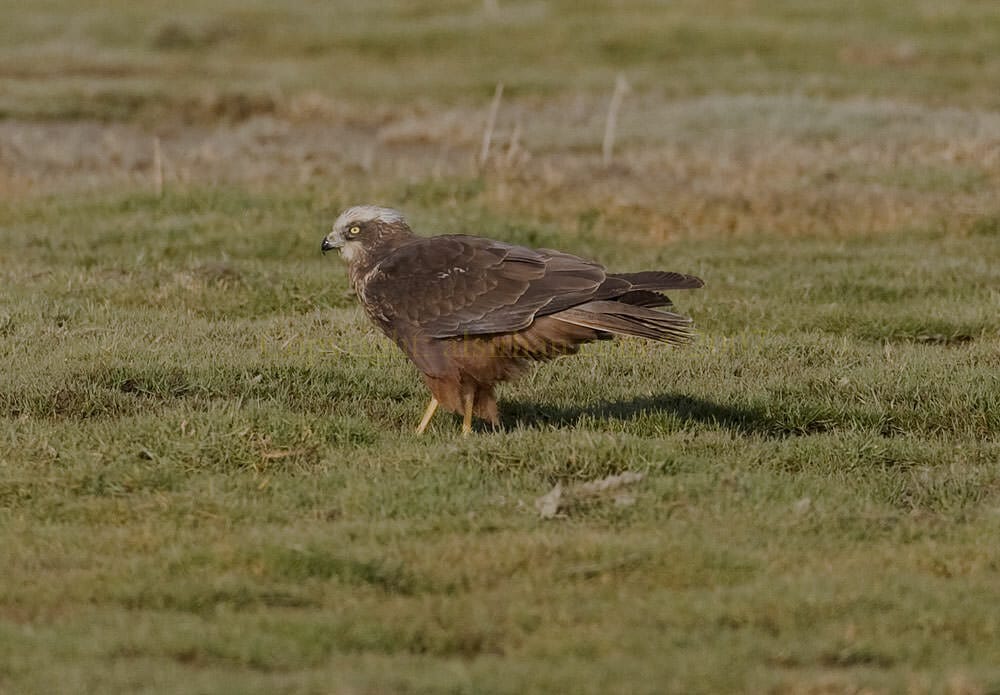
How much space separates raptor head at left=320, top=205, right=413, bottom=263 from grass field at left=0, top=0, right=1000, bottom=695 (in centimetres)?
105

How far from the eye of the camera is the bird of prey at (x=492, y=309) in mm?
9117

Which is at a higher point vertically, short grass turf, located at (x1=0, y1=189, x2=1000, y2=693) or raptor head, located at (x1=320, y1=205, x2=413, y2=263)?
raptor head, located at (x1=320, y1=205, x2=413, y2=263)

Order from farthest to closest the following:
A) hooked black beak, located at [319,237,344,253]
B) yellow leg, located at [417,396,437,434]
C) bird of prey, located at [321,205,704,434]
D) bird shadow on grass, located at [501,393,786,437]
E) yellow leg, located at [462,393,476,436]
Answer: hooked black beak, located at [319,237,344,253] < bird shadow on grass, located at [501,393,786,437] < yellow leg, located at [417,396,437,434] < yellow leg, located at [462,393,476,436] < bird of prey, located at [321,205,704,434]

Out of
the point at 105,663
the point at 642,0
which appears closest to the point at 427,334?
the point at 105,663

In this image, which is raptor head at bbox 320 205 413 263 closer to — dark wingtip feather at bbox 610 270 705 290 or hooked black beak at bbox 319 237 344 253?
hooked black beak at bbox 319 237 344 253

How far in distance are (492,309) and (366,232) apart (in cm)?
134

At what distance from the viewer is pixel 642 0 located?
41.6m

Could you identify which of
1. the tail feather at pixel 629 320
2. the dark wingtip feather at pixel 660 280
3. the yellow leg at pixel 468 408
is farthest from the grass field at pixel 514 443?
the dark wingtip feather at pixel 660 280

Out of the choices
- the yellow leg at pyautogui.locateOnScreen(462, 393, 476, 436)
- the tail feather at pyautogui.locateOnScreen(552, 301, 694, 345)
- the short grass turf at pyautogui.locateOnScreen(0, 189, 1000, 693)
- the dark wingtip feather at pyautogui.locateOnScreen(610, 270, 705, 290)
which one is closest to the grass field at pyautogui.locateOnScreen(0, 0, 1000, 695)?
the short grass turf at pyautogui.locateOnScreen(0, 189, 1000, 693)

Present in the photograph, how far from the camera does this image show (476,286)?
30.8 ft

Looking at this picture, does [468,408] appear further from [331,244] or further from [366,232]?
[331,244]

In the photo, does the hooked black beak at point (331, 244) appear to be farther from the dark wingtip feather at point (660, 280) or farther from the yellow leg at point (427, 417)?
the dark wingtip feather at point (660, 280)

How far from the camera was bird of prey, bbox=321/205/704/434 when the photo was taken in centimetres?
912

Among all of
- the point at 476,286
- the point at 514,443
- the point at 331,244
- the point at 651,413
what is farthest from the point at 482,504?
the point at 331,244
